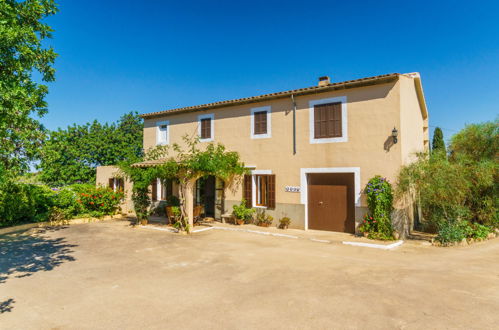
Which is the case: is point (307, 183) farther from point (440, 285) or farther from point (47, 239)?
point (47, 239)

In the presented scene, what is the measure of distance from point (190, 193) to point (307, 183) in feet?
15.1

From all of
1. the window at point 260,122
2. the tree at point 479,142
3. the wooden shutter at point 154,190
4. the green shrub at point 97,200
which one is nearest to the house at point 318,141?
the window at point 260,122

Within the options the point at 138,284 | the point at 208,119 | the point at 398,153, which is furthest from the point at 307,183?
the point at 138,284

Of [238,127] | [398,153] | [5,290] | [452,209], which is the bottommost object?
[5,290]

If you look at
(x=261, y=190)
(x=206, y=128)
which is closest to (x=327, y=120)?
(x=261, y=190)

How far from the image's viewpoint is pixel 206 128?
14.9 m

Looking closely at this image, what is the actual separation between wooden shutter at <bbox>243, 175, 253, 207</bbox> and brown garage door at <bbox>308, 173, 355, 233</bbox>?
2647mm

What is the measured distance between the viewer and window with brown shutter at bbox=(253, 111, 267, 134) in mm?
13172

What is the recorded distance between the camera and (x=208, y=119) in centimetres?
1486

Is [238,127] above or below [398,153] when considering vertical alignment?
above

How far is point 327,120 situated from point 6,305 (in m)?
10.4

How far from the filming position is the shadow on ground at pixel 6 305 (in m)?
4.88

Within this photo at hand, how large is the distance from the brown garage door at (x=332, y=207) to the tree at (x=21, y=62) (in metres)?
9.16

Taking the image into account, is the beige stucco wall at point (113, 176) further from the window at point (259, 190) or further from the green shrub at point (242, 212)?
the window at point (259, 190)
